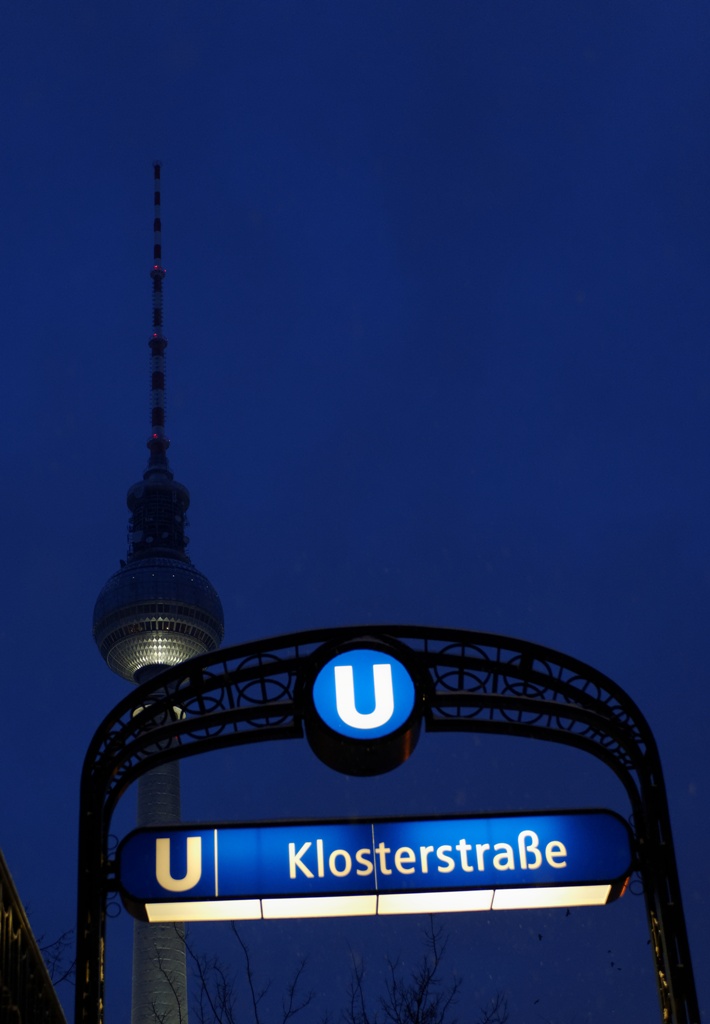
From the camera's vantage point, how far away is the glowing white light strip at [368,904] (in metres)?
8.58

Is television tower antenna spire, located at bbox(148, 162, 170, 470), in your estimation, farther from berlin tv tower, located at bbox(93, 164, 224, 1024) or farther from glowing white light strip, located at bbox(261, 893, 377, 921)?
glowing white light strip, located at bbox(261, 893, 377, 921)

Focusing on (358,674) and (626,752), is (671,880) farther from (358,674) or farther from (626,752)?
(358,674)

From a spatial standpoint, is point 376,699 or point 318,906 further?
point 376,699

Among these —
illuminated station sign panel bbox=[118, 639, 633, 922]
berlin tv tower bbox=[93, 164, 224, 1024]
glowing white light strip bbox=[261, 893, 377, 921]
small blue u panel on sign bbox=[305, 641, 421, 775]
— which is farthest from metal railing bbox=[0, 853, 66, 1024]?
Result: berlin tv tower bbox=[93, 164, 224, 1024]

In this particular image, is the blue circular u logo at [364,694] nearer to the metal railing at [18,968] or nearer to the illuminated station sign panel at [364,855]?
the illuminated station sign panel at [364,855]

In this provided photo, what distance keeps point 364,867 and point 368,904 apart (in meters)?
0.27

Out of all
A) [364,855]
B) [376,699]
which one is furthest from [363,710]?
[364,855]

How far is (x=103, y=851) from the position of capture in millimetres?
9625

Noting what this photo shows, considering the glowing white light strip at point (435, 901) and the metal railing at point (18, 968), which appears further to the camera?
the glowing white light strip at point (435, 901)

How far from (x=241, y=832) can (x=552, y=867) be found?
2.03 meters

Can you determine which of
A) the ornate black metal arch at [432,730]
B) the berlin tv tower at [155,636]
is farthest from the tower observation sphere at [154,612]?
the ornate black metal arch at [432,730]

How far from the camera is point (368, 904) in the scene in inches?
341

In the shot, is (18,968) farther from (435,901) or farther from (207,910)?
(435,901)

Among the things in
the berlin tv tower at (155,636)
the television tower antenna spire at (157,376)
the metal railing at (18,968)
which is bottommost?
the metal railing at (18,968)
